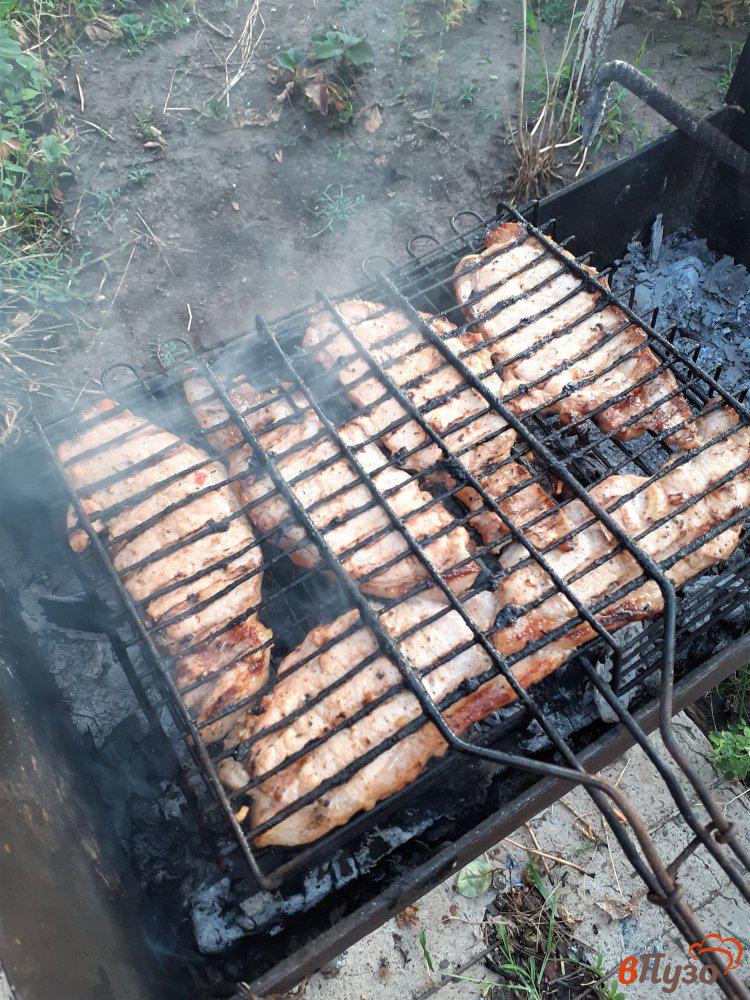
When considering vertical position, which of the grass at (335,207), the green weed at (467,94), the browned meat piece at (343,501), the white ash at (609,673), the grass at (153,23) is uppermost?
the grass at (153,23)

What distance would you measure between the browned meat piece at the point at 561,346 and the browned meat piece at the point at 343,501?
73 centimetres

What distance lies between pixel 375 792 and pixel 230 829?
1.71 feet

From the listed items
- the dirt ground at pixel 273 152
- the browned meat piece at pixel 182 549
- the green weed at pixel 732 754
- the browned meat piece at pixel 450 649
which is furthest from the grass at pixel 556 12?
the green weed at pixel 732 754

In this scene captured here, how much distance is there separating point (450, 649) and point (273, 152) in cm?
512

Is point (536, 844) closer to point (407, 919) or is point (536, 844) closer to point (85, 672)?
point (407, 919)

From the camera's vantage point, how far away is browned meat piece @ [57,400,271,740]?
108 inches

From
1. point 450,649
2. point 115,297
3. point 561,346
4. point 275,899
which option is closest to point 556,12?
point 115,297

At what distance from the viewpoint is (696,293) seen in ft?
14.8

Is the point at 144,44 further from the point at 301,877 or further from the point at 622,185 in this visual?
the point at 301,877

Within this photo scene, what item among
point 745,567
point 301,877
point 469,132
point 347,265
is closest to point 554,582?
point 745,567

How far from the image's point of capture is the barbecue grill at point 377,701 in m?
2.38

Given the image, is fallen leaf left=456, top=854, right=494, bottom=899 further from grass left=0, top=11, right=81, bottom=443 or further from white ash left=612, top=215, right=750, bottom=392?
grass left=0, top=11, right=81, bottom=443

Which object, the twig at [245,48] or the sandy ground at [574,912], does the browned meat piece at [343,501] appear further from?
the twig at [245,48]

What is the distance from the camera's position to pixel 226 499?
3.14 meters
